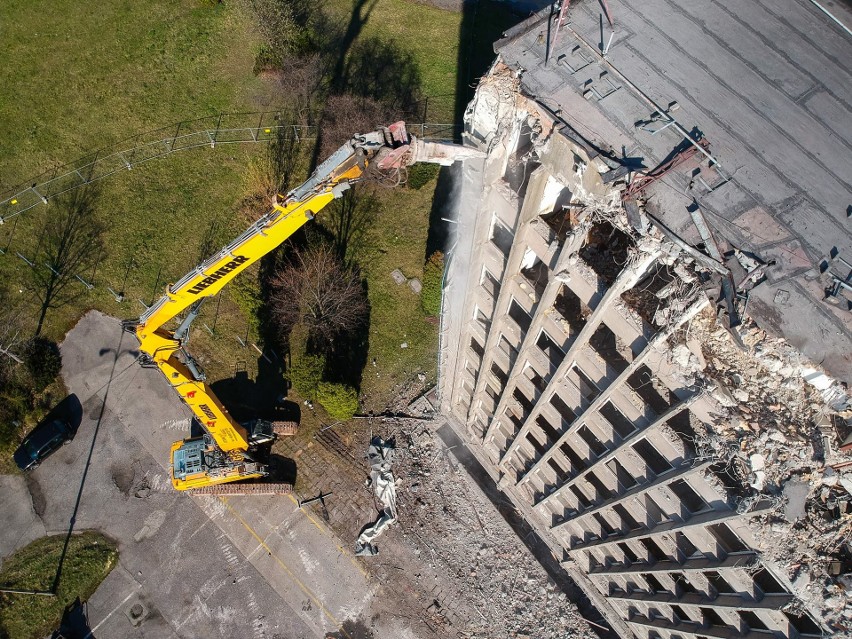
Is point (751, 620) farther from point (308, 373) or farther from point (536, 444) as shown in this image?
Result: point (308, 373)

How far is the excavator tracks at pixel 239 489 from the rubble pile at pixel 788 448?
22.9 meters

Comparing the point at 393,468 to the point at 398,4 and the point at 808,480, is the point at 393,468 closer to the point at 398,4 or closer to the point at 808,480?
the point at 808,480

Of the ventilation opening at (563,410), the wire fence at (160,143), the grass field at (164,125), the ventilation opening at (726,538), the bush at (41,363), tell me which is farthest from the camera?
the wire fence at (160,143)

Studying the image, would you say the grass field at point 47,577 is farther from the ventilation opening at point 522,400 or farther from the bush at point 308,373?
the ventilation opening at point 522,400

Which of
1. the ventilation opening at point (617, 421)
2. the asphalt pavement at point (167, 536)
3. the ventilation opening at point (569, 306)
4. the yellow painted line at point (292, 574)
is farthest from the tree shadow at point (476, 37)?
the yellow painted line at point (292, 574)

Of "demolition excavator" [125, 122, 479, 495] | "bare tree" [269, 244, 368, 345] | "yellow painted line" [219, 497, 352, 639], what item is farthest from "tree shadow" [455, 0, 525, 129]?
"yellow painted line" [219, 497, 352, 639]

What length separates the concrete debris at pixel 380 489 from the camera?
2816 centimetres

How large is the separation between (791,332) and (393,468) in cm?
2256

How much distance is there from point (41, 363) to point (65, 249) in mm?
8102

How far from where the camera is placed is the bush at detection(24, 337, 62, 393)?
3136 cm

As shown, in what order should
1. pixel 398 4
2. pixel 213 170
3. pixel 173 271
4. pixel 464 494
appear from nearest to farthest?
pixel 464 494
pixel 173 271
pixel 213 170
pixel 398 4

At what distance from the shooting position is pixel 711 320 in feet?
36.3

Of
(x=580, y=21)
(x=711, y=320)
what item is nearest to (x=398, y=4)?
(x=580, y=21)

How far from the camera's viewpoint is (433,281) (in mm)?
31438
